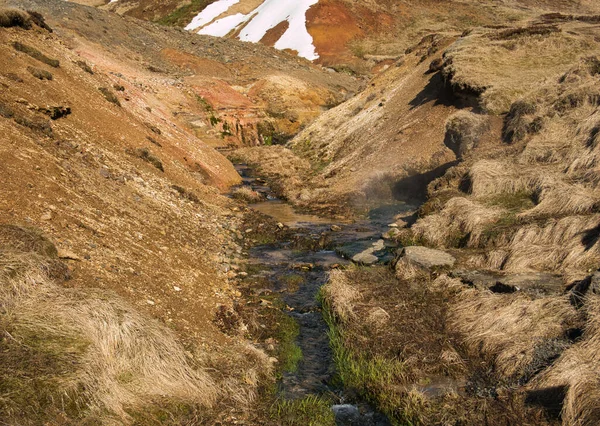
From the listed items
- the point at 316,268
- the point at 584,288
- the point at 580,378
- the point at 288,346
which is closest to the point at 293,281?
the point at 316,268

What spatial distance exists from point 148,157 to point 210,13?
6878cm

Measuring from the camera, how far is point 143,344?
729cm

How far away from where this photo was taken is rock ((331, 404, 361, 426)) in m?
7.50

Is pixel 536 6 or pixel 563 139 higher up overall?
pixel 536 6

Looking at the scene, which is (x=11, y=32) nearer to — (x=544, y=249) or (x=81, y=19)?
(x=544, y=249)

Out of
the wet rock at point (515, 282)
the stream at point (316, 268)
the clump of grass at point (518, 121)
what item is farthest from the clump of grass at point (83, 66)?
the wet rock at point (515, 282)

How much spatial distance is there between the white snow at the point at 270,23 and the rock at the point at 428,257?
54607mm

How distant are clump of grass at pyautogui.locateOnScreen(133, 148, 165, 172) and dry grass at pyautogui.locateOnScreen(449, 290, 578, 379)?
482 inches

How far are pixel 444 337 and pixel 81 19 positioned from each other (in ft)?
143

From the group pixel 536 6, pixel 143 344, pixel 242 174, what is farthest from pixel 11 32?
pixel 536 6

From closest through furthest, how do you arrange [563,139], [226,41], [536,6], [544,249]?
1. [544,249]
2. [563,139]
3. [226,41]
4. [536,6]

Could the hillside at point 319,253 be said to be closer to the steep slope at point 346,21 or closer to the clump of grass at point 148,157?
the clump of grass at point 148,157

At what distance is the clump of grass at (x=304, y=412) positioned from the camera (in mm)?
7268

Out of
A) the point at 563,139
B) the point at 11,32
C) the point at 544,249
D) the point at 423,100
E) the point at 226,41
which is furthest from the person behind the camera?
the point at 226,41
